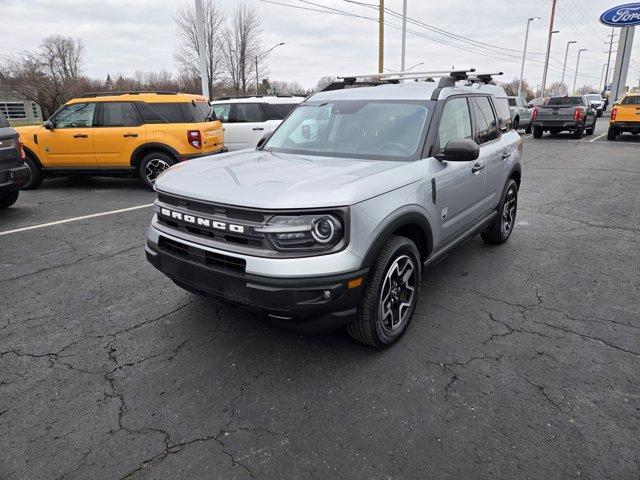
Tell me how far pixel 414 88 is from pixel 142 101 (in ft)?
21.8

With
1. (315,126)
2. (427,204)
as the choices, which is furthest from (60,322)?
(427,204)

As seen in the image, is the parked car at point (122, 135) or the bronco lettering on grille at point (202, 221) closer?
the bronco lettering on grille at point (202, 221)

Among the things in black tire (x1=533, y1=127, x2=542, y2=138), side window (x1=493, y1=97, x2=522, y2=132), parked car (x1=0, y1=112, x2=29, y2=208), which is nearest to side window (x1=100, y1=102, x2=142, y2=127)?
parked car (x1=0, y1=112, x2=29, y2=208)

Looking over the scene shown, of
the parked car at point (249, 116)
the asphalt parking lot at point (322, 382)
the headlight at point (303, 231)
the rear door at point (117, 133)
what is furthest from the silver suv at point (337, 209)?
the parked car at point (249, 116)

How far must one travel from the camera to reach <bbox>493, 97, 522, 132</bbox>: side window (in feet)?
17.2

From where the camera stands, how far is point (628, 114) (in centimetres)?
1686

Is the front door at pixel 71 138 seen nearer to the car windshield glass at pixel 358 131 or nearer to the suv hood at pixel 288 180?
the car windshield glass at pixel 358 131

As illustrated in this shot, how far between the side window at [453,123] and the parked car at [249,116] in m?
7.41

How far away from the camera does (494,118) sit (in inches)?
199

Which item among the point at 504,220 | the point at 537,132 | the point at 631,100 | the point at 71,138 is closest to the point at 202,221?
the point at 504,220

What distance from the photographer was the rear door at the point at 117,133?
8.68 metres

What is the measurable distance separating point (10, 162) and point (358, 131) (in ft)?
18.9

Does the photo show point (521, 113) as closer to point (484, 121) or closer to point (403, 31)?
point (403, 31)

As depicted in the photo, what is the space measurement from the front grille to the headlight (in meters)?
0.26
